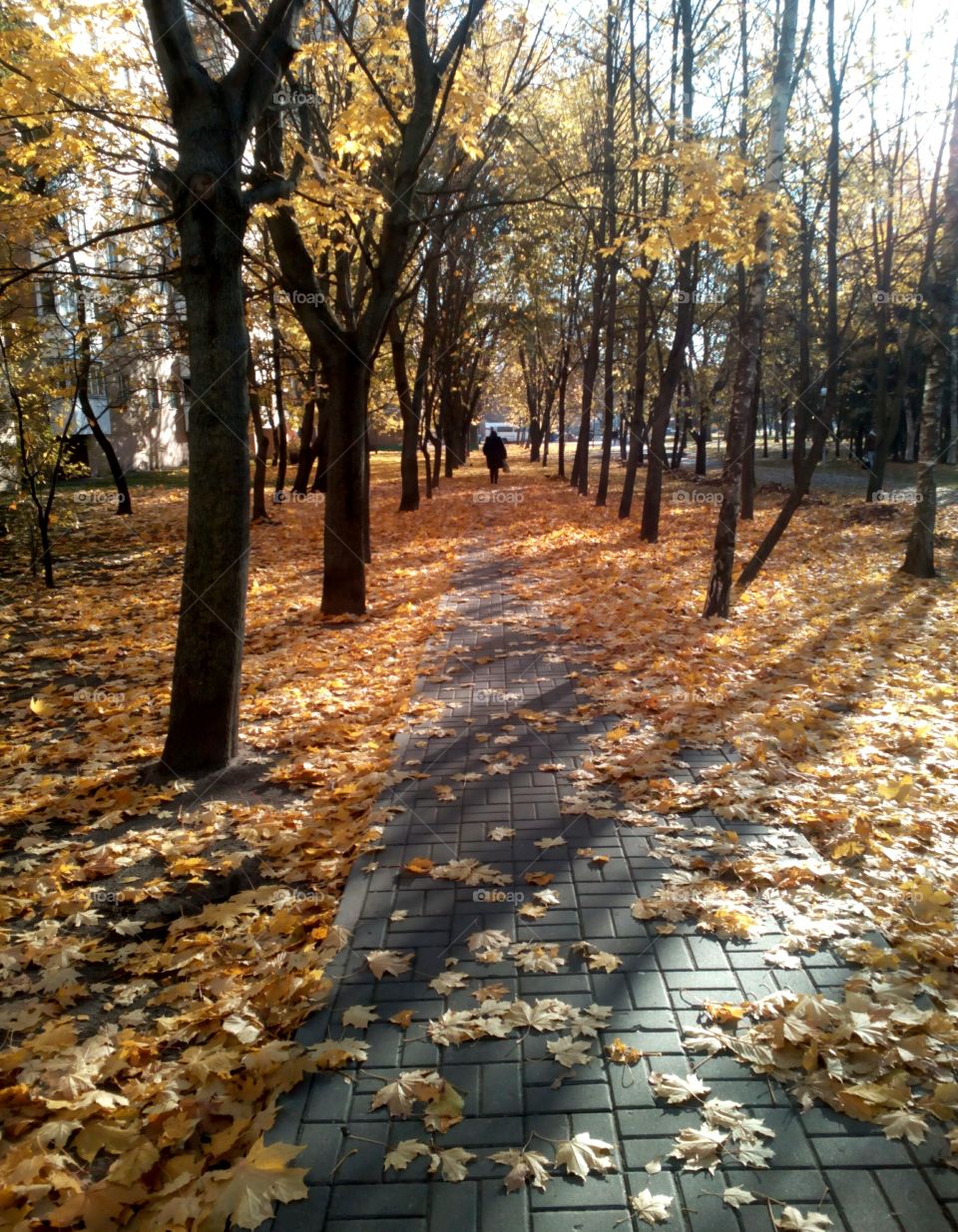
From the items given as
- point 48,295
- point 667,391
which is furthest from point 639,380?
point 48,295

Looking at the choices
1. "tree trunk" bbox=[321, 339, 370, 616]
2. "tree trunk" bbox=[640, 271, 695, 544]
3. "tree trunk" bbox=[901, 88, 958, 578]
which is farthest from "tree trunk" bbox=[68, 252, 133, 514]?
"tree trunk" bbox=[901, 88, 958, 578]

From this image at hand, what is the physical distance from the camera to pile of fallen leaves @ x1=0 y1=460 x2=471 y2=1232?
2582 millimetres

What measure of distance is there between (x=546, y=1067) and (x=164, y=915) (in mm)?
2089

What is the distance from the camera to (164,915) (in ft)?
13.5

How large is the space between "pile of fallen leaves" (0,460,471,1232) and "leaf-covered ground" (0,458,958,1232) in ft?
0.05

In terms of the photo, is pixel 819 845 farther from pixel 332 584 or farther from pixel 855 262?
pixel 855 262

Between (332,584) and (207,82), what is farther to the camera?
(332,584)

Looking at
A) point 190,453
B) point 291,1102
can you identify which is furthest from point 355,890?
point 190,453

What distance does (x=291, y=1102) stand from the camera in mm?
2811

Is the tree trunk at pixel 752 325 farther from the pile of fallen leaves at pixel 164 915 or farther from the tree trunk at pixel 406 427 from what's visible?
the tree trunk at pixel 406 427

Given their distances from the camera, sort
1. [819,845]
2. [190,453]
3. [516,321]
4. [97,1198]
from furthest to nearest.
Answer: [516,321] → [190,453] → [819,845] → [97,1198]

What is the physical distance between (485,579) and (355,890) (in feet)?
28.6

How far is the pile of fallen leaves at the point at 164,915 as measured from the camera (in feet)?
8.47

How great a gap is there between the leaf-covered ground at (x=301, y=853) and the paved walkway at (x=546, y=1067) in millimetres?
108
